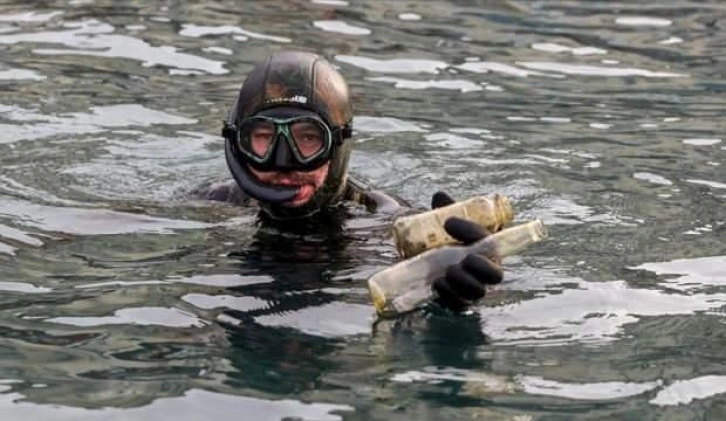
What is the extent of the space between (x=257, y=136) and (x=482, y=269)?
1704mm

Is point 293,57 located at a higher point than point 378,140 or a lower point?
higher

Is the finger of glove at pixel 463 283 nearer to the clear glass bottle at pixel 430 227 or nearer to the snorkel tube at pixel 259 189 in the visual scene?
the clear glass bottle at pixel 430 227

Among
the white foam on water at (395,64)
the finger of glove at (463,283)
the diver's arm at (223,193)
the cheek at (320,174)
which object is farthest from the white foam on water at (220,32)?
the finger of glove at (463,283)

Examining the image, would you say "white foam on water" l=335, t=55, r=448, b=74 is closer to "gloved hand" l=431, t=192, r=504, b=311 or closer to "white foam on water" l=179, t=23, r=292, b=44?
"white foam on water" l=179, t=23, r=292, b=44

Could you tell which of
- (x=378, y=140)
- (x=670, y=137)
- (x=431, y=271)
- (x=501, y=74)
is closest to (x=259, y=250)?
(x=431, y=271)

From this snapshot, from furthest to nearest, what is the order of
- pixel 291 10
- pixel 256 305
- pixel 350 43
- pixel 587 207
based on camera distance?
1. pixel 291 10
2. pixel 350 43
3. pixel 587 207
4. pixel 256 305

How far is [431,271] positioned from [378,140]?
13.4 feet

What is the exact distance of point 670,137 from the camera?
9039mm

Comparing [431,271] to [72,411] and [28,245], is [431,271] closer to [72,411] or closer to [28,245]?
[72,411]

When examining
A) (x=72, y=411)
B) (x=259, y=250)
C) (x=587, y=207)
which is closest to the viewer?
(x=72, y=411)

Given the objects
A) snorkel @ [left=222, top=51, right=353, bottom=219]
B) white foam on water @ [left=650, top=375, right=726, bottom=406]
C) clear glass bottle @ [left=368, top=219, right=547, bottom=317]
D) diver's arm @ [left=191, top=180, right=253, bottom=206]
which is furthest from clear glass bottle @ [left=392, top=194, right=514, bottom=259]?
diver's arm @ [left=191, top=180, right=253, bottom=206]

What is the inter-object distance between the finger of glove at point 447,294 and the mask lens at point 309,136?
1386 mm

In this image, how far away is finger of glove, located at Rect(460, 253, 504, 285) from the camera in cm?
483

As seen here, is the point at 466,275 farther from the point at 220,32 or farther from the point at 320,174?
the point at 220,32
